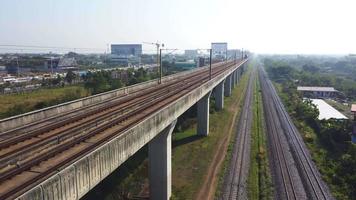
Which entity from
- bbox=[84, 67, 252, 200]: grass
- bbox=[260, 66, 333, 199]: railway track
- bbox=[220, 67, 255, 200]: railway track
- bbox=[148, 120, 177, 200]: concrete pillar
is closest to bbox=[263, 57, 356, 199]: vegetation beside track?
bbox=[260, 66, 333, 199]: railway track

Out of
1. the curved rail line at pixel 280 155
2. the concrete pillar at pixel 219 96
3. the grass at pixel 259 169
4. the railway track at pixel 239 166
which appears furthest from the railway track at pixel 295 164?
the concrete pillar at pixel 219 96

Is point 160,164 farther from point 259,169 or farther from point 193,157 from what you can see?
point 259,169

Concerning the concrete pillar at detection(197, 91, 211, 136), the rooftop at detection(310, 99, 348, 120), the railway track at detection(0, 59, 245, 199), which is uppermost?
the railway track at detection(0, 59, 245, 199)

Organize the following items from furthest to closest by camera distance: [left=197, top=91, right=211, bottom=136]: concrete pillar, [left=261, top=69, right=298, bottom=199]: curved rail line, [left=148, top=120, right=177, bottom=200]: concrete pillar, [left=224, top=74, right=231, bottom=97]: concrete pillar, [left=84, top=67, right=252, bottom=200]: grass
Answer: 1. [left=224, top=74, right=231, bottom=97]: concrete pillar
2. [left=197, top=91, right=211, bottom=136]: concrete pillar
3. [left=261, top=69, right=298, bottom=199]: curved rail line
4. [left=84, top=67, right=252, bottom=200]: grass
5. [left=148, top=120, right=177, bottom=200]: concrete pillar

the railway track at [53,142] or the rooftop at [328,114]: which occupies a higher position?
the railway track at [53,142]

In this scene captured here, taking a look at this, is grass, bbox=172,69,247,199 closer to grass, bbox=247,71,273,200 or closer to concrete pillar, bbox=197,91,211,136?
concrete pillar, bbox=197,91,211,136

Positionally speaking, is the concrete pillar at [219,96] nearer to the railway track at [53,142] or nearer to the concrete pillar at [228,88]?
the concrete pillar at [228,88]

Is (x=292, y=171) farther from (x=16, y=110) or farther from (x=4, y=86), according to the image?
(x=4, y=86)
